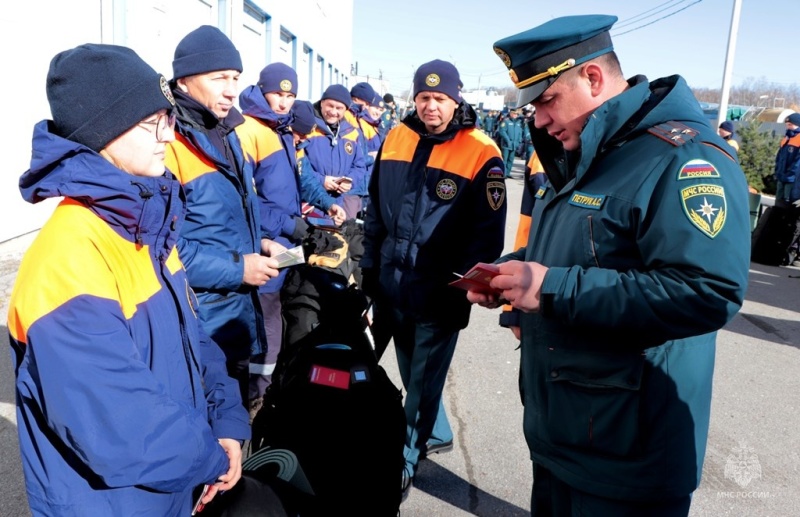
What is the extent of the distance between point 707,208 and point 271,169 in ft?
9.72

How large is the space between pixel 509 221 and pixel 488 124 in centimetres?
1507

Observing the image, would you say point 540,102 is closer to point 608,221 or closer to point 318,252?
point 608,221

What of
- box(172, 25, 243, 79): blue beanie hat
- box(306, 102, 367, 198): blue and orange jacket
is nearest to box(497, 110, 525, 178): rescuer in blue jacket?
box(306, 102, 367, 198): blue and orange jacket

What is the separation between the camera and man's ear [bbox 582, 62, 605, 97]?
184cm

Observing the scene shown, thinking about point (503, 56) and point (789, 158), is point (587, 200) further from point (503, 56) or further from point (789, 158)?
point (789, 158)

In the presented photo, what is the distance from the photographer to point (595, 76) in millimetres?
1846

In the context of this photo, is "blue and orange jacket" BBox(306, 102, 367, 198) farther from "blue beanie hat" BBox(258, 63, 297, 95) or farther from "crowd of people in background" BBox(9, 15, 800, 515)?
"crowd of people in background" BBox(9, 15, 800, 515)

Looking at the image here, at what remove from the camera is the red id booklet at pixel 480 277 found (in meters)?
1.84

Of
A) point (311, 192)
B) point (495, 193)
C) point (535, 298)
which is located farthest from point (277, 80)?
point (535, 298)

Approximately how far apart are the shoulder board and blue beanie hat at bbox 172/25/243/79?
82.4 inches

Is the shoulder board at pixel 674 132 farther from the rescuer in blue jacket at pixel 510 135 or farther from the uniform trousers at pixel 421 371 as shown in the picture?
the rescuer in blue jacket at pixel 510 135

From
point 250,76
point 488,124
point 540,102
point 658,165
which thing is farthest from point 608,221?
point 488,124

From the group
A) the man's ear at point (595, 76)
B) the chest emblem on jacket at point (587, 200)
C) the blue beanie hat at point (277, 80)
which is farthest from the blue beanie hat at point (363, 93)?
the chest emblem on jacket at point (587, 200)

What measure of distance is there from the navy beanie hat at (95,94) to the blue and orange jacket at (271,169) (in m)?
2.20
